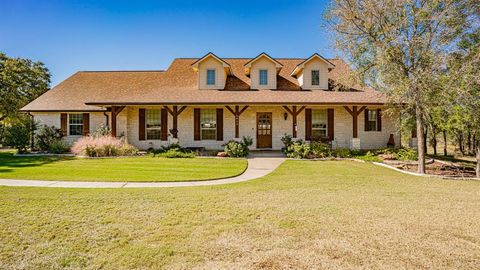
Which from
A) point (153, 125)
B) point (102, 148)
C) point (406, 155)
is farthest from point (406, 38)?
point (102, 148)

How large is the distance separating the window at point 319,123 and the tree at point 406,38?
512 cm

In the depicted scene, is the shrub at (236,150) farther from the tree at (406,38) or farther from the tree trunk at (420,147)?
the tree trunk at (420,147)

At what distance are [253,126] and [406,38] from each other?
9.21 m

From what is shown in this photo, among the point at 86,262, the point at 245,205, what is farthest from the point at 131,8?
the point at 86,262

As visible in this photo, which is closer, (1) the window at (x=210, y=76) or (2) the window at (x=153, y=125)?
(2) the window at (x=153, y=125)

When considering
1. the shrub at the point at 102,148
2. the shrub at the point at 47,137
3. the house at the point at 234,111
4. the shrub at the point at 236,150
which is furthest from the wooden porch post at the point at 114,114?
the shrub at the point at 236,150

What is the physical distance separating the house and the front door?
45 millimetres

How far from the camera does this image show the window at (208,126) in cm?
1652

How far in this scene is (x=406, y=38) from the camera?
33.3 ft

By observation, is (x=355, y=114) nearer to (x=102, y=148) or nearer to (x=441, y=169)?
(x=441, y=169)

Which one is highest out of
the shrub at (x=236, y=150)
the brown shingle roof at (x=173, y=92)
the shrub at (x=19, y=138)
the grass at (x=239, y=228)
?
the brown shingle roof at (x=173, y=92)

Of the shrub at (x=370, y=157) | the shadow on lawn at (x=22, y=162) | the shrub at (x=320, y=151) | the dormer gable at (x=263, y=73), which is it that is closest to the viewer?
the shadow on lawn at (x=22, y=162)

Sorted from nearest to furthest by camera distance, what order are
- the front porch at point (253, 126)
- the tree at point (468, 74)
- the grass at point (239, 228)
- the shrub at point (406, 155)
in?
the grass at point (239, 228), the tree at point (468, 74), the shrub at point (406, 155), the front porch at point (253, 126)

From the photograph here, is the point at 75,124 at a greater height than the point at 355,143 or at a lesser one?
greater
